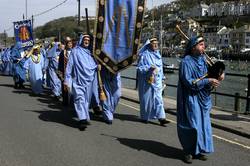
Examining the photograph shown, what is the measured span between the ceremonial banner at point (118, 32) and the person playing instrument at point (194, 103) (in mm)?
3613

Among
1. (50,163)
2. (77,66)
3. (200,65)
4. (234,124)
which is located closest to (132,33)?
(77,66)

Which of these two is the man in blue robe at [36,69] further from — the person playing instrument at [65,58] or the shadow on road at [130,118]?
the shadow on road at [130,118]

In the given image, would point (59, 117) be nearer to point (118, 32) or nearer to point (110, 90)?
point (110, 90)

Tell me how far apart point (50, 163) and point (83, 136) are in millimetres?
2062

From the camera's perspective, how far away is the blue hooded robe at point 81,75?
9.98 metres

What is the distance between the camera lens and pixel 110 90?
11.0 metres

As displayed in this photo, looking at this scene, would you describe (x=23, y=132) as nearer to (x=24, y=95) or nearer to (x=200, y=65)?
(x=200, y=65)

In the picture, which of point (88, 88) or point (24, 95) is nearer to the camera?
point (88, 88)

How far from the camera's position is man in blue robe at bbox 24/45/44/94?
17000mm

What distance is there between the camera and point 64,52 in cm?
1344

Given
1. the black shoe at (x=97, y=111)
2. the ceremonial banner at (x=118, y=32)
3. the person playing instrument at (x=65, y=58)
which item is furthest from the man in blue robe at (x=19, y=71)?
the ceremonial banner at (x=118, y=32)

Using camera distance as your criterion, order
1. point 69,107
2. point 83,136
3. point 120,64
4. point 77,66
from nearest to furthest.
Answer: point 83,136 → point 77,66 → point 120,64 → point 69,107

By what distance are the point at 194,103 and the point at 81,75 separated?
343 cm

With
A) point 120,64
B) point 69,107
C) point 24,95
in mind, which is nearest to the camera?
point 120,64
